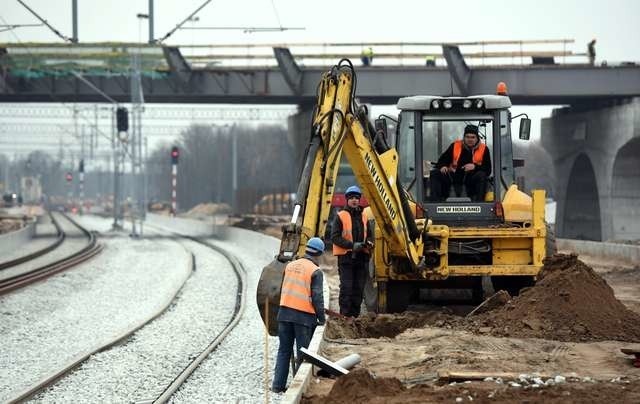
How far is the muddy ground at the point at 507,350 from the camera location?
9.30m

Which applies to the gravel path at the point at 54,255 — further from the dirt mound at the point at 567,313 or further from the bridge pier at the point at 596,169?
the bridge pier at the point at 596,169

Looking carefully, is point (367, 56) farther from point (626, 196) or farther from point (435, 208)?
point (435, 208)

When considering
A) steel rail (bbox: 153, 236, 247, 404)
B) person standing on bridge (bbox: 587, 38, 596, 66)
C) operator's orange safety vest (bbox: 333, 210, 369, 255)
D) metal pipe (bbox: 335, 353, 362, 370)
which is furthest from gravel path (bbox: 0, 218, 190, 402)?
person standing on bridge (bbox: 587, 38, 596, 66)

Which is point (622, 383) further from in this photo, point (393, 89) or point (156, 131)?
point (156, 131)

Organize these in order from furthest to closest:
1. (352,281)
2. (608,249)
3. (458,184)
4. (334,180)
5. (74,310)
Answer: (608,249), (74,310), (458,184), (352,281), (334,180)

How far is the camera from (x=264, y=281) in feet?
37.5

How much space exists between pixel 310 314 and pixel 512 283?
549 cm

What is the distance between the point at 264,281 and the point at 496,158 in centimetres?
507

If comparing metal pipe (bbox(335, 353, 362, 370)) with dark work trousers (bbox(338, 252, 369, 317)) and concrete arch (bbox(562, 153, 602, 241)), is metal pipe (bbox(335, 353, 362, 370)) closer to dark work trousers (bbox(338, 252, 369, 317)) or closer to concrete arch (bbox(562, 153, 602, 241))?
dark work trousers (bbox(338, 252, 369, 317))

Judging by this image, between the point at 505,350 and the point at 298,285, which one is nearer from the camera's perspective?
the point at 298,285

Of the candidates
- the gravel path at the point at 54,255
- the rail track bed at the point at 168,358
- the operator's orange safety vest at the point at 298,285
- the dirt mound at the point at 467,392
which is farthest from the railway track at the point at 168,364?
the gravel path at the point at 54,255

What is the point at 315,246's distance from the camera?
11.2 meters

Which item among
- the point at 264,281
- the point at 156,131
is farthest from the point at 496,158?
the point at 156,131

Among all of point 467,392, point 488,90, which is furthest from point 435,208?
point 488,90
